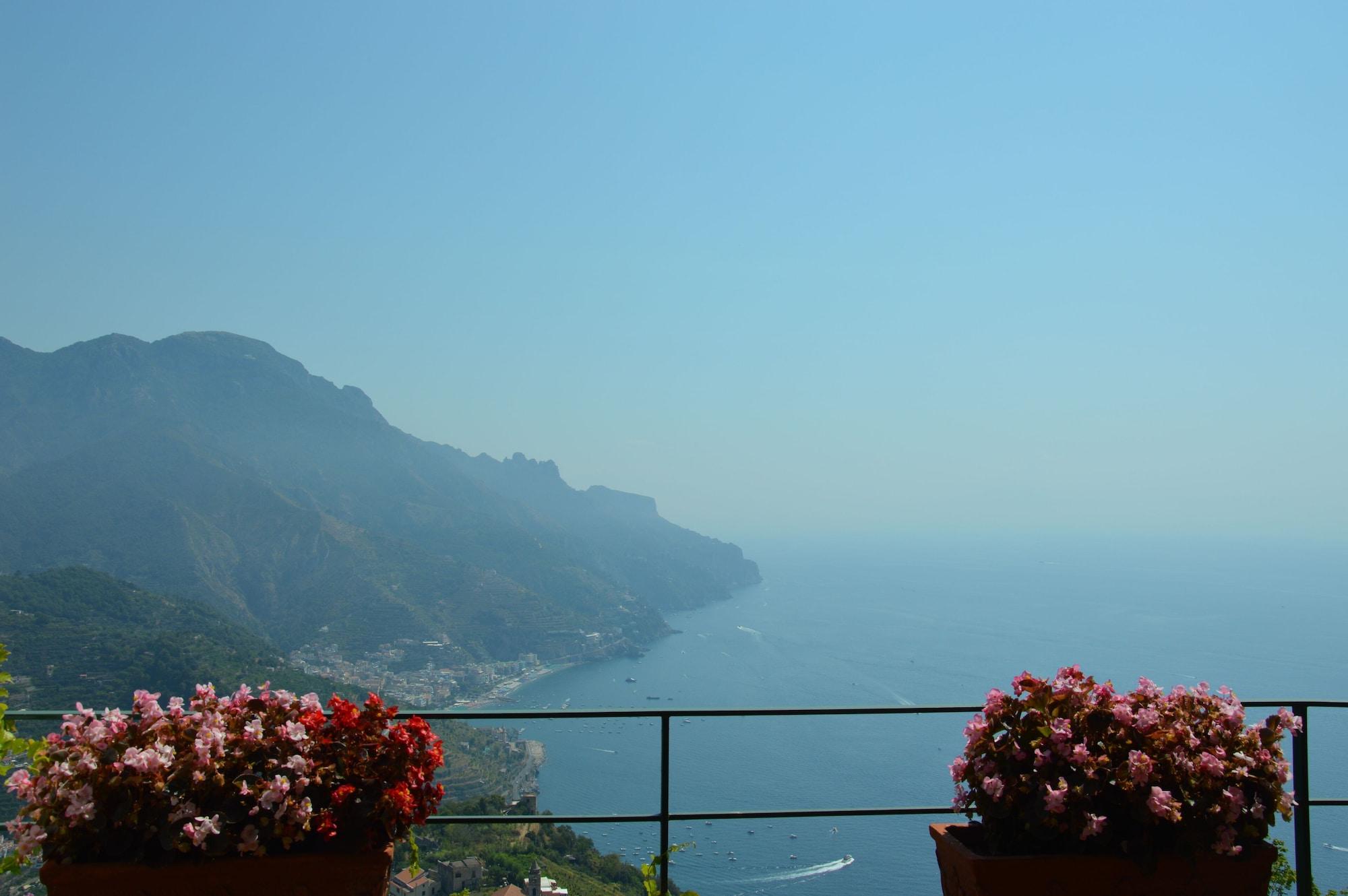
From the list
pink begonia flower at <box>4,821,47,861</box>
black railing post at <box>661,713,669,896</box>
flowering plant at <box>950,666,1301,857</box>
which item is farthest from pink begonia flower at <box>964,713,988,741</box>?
pink begonia flower at <box>4,821,47,861</box>

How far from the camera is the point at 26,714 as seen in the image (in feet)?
10.0

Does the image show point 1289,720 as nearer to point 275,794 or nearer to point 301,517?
point 275,794

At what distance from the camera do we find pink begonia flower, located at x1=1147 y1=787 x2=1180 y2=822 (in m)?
2.21

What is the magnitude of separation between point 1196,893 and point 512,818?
6.68 ft

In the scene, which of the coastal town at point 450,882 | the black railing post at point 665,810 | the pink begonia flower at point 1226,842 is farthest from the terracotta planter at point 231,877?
the pink begonia flower at point 1226,842

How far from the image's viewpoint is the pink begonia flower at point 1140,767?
2266mm

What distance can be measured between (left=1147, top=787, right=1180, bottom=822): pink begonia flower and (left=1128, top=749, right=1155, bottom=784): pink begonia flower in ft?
0.12

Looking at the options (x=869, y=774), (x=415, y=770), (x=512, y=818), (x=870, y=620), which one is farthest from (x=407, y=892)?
(x=870, y=620)

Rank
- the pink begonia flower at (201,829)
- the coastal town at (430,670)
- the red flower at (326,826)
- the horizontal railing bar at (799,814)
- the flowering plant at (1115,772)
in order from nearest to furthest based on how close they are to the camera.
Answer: the pink begonia flower at (201,829)
the red flower at (326,826)
the flowering plant at (1115,772)
the horizontal railing bar at (799,814)
the coastal town at (430,670)

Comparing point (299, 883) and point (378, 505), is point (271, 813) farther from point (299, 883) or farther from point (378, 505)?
point (378, 505)

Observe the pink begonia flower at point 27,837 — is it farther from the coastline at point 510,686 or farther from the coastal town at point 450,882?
the coastline at point 510,686

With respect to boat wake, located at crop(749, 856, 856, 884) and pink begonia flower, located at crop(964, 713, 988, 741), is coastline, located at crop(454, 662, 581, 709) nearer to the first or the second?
boat wake, located at crop(749, 856, 856, 884)

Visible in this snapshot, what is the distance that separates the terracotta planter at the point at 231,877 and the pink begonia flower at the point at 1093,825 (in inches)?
66.6

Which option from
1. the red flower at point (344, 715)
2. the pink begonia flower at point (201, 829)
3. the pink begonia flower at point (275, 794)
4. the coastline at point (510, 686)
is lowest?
the coastline at point (510, 686)
